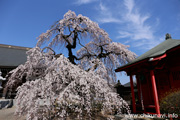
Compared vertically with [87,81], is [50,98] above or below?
below

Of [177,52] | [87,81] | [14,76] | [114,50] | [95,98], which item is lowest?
[95,98]

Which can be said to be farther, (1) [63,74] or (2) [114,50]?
(2) [114,50]

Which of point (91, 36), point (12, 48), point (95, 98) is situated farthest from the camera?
point (12, 48)

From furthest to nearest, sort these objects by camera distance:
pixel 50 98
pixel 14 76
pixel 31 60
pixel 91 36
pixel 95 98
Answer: pixel 91 36, pixel 14 76, pixel 31 60, pixel 95 98, pixel 50 98

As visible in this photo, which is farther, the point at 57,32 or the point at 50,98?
the point at 57,32

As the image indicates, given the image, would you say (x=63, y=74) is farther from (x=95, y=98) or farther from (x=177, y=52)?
(x=177, y=52)

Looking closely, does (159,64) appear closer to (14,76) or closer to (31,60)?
(31,60)

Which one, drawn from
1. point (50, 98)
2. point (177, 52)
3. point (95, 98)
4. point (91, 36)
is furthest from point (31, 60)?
point (177, 52)

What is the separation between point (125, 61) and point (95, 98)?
4852 mm

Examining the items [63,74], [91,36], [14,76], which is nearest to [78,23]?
[91,36]

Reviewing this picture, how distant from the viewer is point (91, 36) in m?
8.27

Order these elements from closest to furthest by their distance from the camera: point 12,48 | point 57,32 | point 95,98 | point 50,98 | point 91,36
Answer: point 50,98 → point 95,98 → point 57,32 → point 91,36 → point 12,48

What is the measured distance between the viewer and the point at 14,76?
6.37 metres

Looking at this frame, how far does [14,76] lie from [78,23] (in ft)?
15.1
